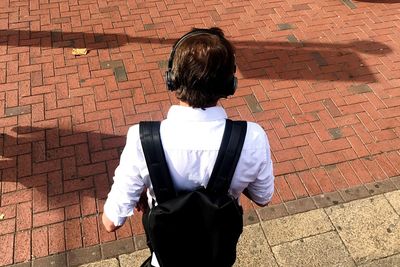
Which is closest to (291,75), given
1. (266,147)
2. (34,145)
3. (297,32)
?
(297,32)

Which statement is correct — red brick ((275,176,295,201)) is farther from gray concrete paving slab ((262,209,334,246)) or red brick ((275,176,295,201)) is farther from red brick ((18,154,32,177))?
red brick ((18,154,32,177))

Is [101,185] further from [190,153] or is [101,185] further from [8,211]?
[190,153]

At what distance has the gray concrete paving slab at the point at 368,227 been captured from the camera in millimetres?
3322

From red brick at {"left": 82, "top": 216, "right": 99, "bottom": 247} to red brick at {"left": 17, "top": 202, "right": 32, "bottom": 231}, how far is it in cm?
47

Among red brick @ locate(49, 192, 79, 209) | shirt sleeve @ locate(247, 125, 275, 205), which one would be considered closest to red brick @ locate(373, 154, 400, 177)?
shirt sleeve @ locate(247, 125, 275, 205)

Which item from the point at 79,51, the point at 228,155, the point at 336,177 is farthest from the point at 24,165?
the point at 336,177

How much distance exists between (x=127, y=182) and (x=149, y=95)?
2969 millimetres

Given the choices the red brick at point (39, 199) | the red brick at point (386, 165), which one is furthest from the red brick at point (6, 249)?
the red brick at point (386, 165)

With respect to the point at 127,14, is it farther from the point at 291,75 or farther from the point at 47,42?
the point at 291,75

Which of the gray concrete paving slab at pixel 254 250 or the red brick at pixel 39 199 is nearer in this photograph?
the gray concrete paving slab at pixel 254 250

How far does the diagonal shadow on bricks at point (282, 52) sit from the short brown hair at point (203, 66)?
3.40 meters

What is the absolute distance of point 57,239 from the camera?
3311mm

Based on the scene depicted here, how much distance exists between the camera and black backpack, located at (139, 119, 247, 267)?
170cm

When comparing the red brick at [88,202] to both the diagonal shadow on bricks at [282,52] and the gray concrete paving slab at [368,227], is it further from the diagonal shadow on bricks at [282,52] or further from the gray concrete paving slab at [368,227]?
the diagonal shadow on bricks at [282,52]
